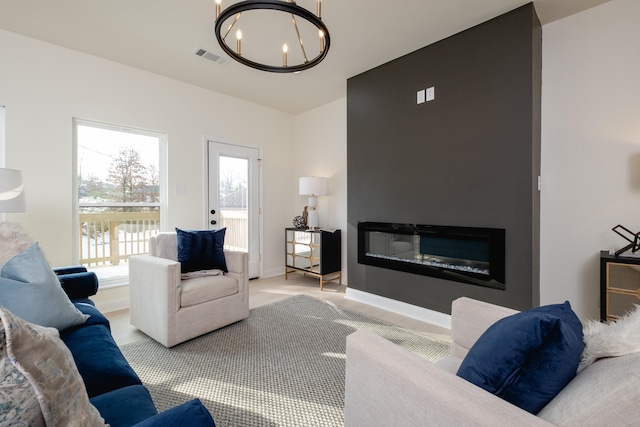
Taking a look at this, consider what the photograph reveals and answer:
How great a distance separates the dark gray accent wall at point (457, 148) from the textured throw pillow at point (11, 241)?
2932 millimetres

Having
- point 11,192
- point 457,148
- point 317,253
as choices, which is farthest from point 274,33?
point 317,253

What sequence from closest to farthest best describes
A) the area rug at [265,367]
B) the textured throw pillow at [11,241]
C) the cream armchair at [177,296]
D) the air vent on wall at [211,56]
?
the area rug at [265,367], the textured throw pillow at [11,241], the cream armchair at [177,296], the air vent on wall at [211,56]

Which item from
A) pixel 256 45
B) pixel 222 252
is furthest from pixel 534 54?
pixel 222 252

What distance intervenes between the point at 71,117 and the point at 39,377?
342 cm

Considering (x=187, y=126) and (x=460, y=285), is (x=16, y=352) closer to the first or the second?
(x=460, y=285)

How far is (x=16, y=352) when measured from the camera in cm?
52

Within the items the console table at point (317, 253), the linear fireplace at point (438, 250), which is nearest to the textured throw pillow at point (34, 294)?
the linear fireplace at point (438, 250)

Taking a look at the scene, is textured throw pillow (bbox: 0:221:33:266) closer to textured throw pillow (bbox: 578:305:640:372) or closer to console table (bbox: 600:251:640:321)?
textured throw pillow (bbox: 578:305:640:372)

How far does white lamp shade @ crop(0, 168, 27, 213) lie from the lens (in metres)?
2.02

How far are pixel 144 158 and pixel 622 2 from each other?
480 centimetres

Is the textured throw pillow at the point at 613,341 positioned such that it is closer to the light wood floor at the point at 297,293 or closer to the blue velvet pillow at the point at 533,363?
the blue velvet pillow at the point at 533,363

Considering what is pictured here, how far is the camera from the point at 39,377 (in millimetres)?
535

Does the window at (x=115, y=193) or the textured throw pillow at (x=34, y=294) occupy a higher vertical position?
the window at (x=115, y=193)

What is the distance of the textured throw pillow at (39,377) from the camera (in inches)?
19.5
